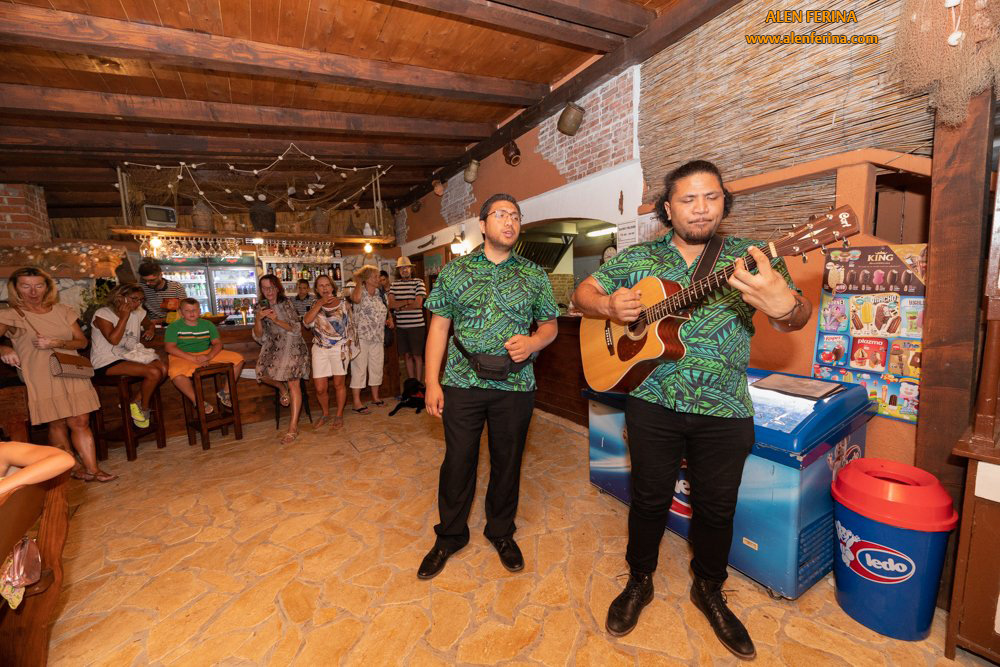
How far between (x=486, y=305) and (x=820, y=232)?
54.2 inches

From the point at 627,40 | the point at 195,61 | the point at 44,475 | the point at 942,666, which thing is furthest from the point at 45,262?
the point at 942,666

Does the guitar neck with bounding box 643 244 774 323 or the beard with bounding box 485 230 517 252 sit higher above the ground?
the beard with bounding box 485 230 517 252

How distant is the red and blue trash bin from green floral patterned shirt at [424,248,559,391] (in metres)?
1.63

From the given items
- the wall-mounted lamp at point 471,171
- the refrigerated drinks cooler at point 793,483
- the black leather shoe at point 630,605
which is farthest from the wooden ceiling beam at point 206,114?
the black leather shoe at point 630,605

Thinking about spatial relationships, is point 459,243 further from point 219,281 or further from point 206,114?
point 219,281

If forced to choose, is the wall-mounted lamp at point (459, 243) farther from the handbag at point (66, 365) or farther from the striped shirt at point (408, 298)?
the handbag at point (66, 365)

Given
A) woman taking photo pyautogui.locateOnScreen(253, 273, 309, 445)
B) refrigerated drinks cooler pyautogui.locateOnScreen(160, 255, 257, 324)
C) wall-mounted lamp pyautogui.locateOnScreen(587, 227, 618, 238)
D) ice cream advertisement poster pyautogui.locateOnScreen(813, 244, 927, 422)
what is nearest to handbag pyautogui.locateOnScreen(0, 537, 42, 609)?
woman taking photo pyautogui.locateOnScreen(253, 273, 309, 445)

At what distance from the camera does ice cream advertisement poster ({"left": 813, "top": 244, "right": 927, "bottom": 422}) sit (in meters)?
2.08

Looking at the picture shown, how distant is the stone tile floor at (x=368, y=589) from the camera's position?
1844 mm

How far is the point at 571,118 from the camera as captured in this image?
4164 mm

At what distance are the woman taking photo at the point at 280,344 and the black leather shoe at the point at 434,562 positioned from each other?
2.89 meters

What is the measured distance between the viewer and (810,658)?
175cm

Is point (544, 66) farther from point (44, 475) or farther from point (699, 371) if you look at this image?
point (44, 475)

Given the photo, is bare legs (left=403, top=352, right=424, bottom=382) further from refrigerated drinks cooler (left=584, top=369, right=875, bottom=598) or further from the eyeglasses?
refrigerated drinks cooler (left=584, top=369, right=875, bottom=598)
